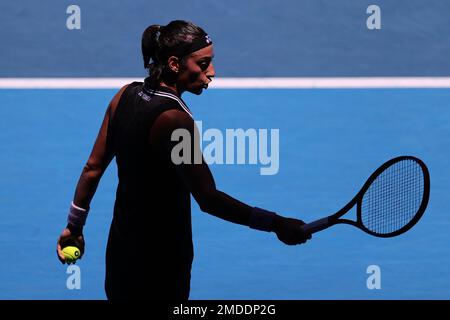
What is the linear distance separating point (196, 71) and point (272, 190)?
2.32 m

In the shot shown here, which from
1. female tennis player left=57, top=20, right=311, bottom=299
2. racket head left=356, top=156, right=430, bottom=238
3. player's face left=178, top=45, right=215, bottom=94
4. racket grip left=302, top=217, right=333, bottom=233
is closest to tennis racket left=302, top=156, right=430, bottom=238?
racket head left=356, top=156, right=430, bottom=238

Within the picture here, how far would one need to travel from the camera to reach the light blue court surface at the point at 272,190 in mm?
5426

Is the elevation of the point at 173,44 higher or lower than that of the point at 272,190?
lower

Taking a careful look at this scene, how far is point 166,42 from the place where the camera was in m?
3.49

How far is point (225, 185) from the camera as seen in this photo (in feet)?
18.9

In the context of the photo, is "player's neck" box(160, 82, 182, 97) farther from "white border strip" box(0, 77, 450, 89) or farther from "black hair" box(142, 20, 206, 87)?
"white border strip" box(0, 77, 450, 89)

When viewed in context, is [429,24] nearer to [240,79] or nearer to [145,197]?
[240,79]

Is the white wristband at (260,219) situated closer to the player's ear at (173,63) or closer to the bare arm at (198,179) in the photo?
the bare arm at (198,179)

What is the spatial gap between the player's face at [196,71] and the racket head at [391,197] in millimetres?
794

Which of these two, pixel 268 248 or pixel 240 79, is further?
pixel 240 79

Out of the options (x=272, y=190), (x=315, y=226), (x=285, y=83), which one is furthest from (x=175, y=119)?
(x=285, y=83)

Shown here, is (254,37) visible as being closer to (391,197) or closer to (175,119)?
(391,197)
